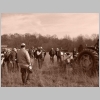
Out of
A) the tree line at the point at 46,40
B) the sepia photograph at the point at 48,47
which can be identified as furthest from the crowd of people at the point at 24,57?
the tree line at the point at 46,40

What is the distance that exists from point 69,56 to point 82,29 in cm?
78

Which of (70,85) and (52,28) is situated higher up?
(52,28)

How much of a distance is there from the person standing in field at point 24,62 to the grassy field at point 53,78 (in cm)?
11

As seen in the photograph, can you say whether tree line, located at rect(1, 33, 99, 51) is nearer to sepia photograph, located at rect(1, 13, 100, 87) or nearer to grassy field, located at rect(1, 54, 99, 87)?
sepia photograph, located at rect(1, 13, 100, 87)

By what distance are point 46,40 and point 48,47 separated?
0.19 metres

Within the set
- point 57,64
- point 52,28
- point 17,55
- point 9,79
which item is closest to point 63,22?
point 52,28

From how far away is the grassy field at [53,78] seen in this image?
554 cm

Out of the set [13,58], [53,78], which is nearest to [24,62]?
[13,58]

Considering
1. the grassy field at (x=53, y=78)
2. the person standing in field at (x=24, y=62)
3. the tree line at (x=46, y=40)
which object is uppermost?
the tree line at (x=46, y=40)

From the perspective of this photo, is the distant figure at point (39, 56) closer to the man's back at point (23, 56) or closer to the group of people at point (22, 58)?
the group of people at point (22, 58)

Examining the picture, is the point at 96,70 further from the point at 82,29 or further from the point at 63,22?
the point at 63,22

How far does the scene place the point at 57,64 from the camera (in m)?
5.64

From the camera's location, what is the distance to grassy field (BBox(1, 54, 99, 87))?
5.54m

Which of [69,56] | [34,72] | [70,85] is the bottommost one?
[70,85]
